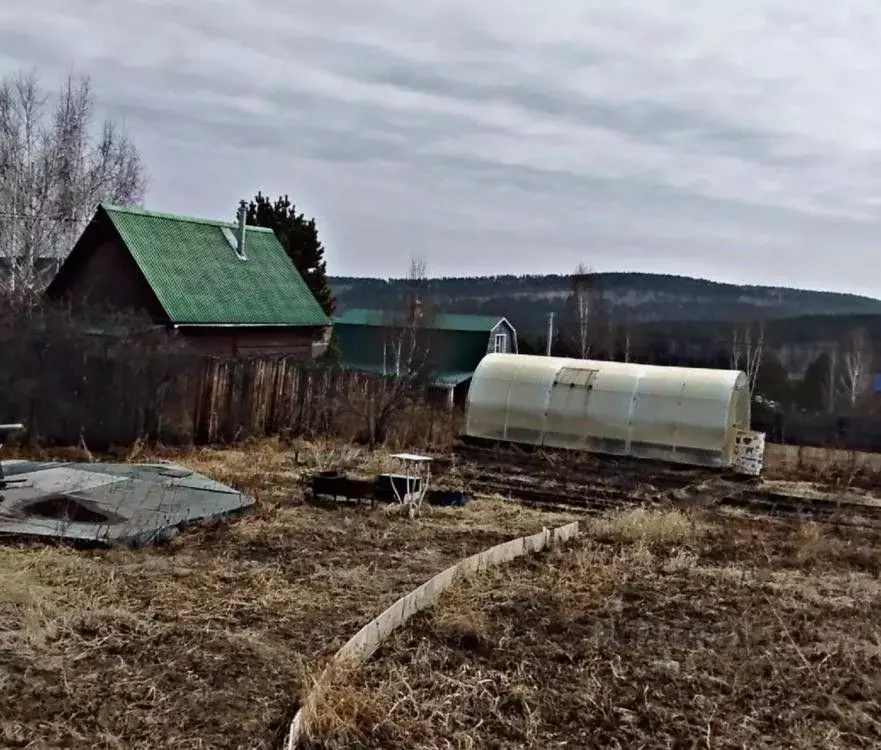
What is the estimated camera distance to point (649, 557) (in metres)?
8.38

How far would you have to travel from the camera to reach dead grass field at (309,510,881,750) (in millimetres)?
4688

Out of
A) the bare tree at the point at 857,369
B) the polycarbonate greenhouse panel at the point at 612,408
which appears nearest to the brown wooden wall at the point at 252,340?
the polycarbonate greenhouse panel at the point at 612,408

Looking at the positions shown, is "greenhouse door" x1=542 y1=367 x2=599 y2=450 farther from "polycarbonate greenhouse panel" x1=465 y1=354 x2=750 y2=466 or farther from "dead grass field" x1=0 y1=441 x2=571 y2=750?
"dead grass field" x1=0 y1=441 x2=571 y2=750

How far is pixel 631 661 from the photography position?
19.0 ft

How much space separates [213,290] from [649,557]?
13872mm

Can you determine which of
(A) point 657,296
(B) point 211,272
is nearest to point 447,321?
(B) point 211,272

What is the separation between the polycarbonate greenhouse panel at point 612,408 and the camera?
15.3 meters

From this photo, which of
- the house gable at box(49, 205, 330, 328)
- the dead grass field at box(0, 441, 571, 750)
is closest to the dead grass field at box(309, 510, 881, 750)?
the dead grass field at box(0, 441, 571, 750)

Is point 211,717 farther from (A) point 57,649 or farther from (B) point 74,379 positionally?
(B) point 74,379

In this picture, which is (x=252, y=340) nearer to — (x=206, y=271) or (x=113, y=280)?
(x=206, y=271)

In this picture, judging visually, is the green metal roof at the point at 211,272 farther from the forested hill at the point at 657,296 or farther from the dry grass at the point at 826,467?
the forested hill at the point at 657,296

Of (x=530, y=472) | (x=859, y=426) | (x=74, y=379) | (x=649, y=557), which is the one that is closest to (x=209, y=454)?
(x=74, y=379)

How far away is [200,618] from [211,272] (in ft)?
50.0

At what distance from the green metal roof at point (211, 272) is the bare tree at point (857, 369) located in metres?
29.7
